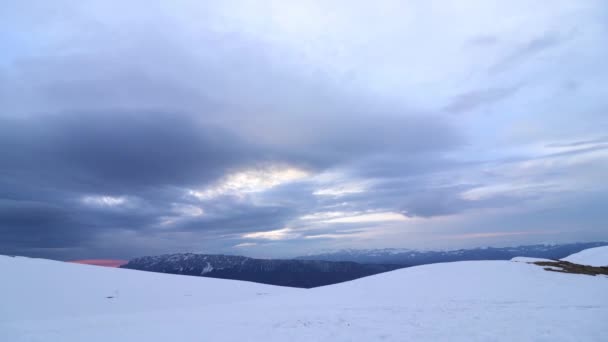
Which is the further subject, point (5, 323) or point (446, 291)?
point (446, 291)

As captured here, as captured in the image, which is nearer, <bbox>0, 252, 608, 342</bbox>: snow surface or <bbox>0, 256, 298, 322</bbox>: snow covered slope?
<bbox>0, 252, 608, 342</bbox>: snow surface

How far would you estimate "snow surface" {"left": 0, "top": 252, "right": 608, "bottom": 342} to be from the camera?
12.5 meters

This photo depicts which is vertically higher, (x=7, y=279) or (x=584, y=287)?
(x=7, y=279)

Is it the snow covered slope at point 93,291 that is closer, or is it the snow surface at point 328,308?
the snow surface at point 328,308

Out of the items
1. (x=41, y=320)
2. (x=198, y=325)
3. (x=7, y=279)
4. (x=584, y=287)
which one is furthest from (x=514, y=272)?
(x=7, y=279)

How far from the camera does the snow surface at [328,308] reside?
12477 millimetres

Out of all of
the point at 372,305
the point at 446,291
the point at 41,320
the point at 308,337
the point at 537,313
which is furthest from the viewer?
the point at 446,291

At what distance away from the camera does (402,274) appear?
2906 cm

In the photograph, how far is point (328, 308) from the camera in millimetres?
18125

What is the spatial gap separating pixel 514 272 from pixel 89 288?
108 ft

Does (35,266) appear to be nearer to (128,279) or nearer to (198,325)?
(128,279)

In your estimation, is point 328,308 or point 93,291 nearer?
point 328,308

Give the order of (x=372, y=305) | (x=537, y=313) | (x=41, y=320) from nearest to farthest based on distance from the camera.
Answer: (x=537, y=313)
(x=41, y=320)
(x=372, y=305)

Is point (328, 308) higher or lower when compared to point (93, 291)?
lower
